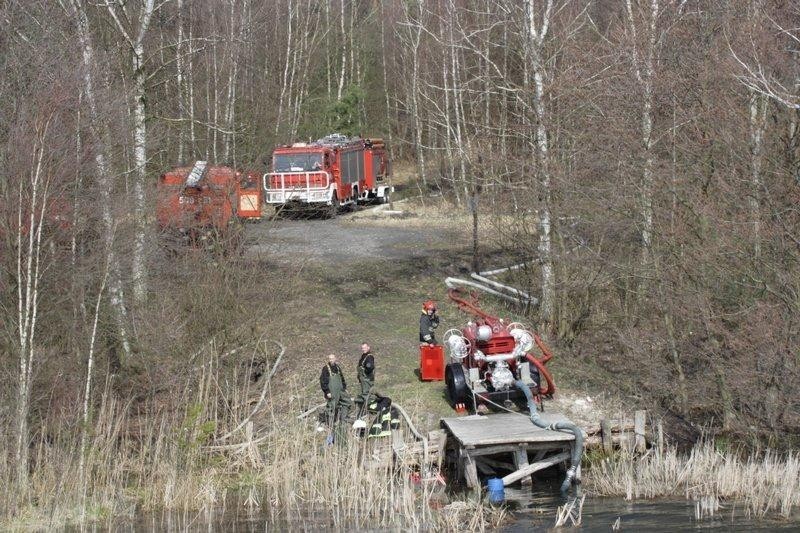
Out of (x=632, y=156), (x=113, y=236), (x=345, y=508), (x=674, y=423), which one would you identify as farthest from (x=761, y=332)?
(x=113, y=236)

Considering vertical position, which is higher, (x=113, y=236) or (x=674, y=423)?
(x=113, y=236)

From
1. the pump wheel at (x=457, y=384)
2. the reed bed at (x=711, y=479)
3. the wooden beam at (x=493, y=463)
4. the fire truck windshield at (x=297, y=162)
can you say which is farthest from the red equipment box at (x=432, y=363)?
the fire truck windshield at (x=297, y=162)

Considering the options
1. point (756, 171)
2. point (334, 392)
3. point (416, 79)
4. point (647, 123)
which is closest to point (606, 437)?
point (334, 392)

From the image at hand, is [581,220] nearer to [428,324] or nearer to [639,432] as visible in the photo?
[428,324]

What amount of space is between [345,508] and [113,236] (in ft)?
17.8

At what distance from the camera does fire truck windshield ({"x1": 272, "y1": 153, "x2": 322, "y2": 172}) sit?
3431 cm

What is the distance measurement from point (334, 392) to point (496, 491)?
308cm

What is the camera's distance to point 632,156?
17.5 m

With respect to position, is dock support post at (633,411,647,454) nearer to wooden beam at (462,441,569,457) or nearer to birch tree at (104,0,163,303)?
wooden beam at (462,441,569,457)

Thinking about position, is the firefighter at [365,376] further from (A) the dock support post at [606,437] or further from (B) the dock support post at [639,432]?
(B) the dock support post at [639,432]

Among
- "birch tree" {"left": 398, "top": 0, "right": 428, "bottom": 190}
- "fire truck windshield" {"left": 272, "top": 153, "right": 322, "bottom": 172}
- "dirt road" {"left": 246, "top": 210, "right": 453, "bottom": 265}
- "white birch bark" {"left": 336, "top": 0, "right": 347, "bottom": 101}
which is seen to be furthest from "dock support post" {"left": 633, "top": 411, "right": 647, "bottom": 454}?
"white birch bark" {"left": 336, "top": 0, "right": 347, "bottom": 101}

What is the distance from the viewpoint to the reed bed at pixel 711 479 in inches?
503

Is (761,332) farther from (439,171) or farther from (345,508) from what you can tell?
(439,171)

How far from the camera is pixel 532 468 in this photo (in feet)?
47.9
